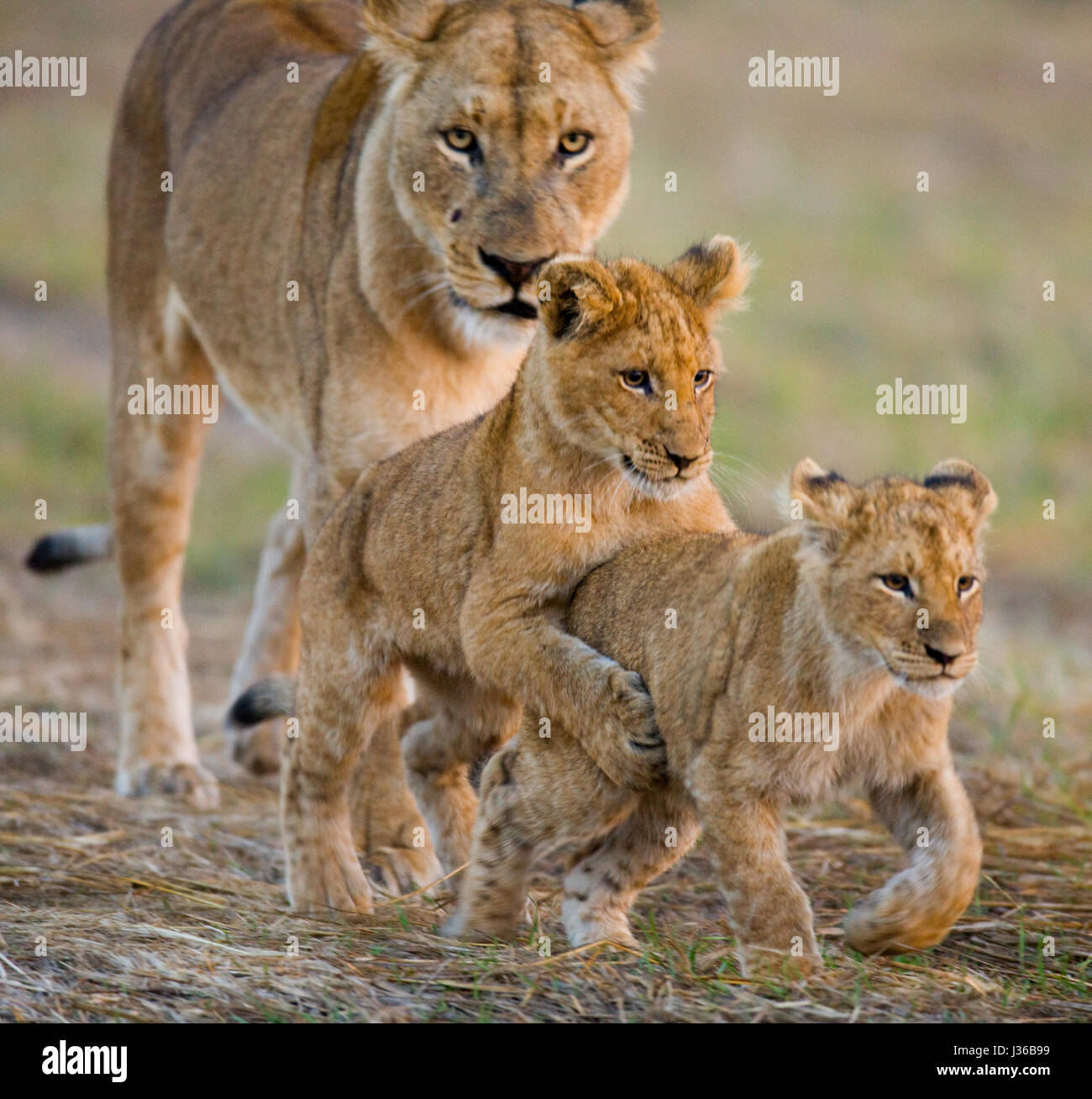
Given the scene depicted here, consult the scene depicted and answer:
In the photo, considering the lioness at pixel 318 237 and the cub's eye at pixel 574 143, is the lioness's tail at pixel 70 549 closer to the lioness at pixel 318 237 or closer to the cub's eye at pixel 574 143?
the lioness at pixel 318 237

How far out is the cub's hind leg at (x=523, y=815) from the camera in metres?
4.38

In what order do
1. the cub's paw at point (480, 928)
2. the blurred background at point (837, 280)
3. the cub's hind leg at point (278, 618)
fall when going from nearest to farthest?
the cub's paw at point (480, 928) → the cub's hind leg at point (278, 618) → the blurred background at point (837, 280)

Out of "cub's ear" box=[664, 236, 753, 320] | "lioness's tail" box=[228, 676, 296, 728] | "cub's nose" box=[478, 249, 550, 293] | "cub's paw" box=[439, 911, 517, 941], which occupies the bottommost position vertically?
"cub's paw" box=[439, 911, 517, 941]

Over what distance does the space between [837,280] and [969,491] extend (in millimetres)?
12546

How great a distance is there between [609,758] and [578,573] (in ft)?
1.74

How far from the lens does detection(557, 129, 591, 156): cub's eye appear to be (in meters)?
5.33

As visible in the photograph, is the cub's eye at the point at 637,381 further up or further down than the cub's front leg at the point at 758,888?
further up

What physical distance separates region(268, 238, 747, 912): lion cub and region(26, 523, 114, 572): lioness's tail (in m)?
2.43

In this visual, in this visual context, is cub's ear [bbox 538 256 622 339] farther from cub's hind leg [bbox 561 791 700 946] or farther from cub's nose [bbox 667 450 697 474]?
cub's hind leg [bbox 561 791 700 946]

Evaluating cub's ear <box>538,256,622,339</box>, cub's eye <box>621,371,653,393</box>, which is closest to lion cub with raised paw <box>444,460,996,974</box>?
cub's eye <box>621,371,653,393</box>

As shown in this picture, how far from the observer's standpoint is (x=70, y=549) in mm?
7391

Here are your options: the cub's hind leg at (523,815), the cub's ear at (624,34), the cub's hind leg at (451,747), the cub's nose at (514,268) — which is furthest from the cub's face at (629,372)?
the cub's ear at (624,34)

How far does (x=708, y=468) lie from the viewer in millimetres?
4539
